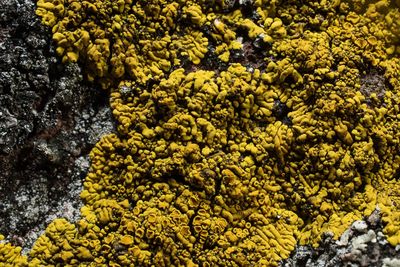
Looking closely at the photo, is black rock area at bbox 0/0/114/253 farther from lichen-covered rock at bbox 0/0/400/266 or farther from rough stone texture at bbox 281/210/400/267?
rough stone texture at bbox 281/210/400/267

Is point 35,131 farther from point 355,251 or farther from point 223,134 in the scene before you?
point 355,251

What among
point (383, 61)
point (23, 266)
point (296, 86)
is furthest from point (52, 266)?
point (383, 61)

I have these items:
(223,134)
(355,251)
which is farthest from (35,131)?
(355,251)

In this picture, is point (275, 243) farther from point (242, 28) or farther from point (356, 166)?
point (242, 28)

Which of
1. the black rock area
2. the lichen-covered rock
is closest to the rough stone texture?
the lichen-covered rock

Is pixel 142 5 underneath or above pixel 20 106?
above

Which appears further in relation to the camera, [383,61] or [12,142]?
[383,61]

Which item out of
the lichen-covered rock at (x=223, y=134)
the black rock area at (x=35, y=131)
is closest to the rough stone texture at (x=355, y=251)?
the lichen-covered rock at (x=223, y=134)
